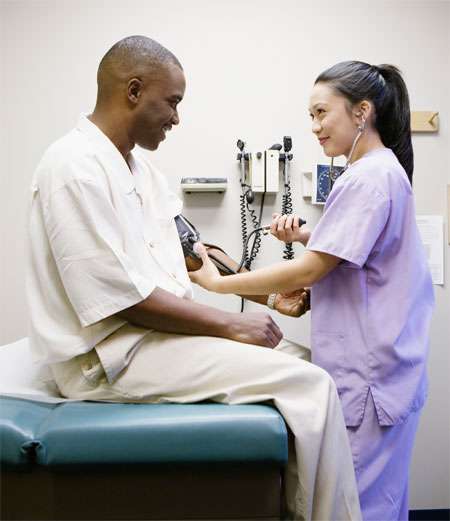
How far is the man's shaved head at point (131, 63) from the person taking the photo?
3.94 feet

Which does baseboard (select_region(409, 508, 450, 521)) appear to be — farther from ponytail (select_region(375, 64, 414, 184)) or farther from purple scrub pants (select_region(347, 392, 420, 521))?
ponytail (select_region(375, 64, 414, 184))

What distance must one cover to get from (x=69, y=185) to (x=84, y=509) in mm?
605

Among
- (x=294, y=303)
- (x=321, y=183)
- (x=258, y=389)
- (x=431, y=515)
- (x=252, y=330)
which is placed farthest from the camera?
(x=431, y=515)

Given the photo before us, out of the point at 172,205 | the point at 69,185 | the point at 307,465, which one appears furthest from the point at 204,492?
the point at 172,205

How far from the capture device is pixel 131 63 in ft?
3.94

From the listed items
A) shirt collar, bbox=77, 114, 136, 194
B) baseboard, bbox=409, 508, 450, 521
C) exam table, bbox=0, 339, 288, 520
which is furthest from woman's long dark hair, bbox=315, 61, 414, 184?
baseboard, bbox=409, 508, 450, 521

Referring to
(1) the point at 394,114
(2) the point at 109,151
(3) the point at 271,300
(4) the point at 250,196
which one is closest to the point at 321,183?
(4) the point at 250,196

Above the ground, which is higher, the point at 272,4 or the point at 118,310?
the point at 272,4

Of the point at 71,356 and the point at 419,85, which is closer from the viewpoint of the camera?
the point at 71,356

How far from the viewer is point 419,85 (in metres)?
2.29

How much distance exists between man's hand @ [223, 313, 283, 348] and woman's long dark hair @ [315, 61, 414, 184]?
2.27 ft

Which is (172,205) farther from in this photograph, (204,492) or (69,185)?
(204,492)

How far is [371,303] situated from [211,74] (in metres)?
1.39

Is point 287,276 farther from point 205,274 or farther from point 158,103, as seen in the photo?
point 158,103
